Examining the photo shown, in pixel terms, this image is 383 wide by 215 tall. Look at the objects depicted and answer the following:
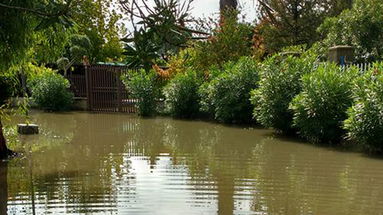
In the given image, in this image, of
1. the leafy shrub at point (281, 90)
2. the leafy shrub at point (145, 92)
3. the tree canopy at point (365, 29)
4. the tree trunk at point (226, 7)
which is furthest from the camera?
the leafy shrub at point (145, 92)

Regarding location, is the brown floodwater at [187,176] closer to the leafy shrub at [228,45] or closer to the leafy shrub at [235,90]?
the leafy shrub at [235,90]

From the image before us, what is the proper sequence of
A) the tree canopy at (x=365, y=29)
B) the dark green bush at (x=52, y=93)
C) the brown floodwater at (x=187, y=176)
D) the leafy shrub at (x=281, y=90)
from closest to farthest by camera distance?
1. the brown floodwater at (x=187, y=176)
2. the leafy shrub at (x=281, y=90)
3. the tree canopy at (x=365, y=29)
4. the dark green bush at (x=52, y=93)

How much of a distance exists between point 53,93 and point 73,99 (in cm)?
112

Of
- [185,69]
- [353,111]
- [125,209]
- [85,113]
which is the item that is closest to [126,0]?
[125,209]

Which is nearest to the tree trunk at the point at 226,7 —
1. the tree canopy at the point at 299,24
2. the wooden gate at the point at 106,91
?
the tree canopy at the point at 299,24

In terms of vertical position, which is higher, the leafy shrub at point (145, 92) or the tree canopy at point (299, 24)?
the tree canopy at point (299, 24)

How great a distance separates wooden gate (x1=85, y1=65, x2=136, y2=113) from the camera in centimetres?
2056

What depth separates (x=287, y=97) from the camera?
485 inches

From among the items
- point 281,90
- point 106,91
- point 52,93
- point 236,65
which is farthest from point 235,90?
point 52,93

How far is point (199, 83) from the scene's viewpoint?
1741 centimetres

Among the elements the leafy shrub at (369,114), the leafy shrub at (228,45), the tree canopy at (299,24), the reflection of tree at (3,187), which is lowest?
the reflection of tree at (3,187)

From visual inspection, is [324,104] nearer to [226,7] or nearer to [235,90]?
[235,90]

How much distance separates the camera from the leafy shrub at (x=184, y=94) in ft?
56.8

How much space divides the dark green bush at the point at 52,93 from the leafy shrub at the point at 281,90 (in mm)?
11027
